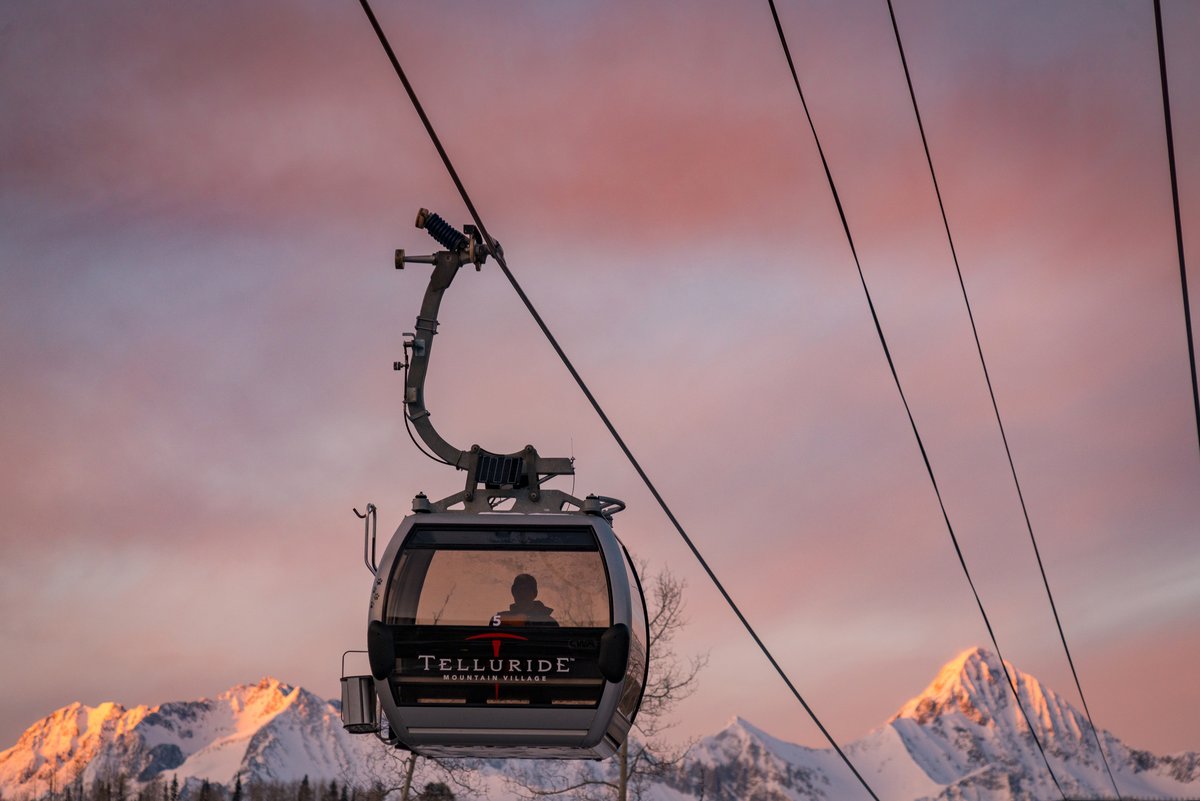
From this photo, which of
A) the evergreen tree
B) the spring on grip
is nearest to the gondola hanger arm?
the spring on grip

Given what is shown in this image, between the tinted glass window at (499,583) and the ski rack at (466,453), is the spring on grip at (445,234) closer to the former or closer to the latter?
the ski rack at (466,453)

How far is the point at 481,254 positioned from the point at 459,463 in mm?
1967

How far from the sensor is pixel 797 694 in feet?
53.6

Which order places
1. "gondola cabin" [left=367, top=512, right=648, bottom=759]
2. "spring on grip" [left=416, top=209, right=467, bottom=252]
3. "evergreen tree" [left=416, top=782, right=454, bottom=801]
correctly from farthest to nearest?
"evergreen tree" [left=416, top=782, right=454, bottom=801]
"spring on grip" [left=416, top=209, right=467, bottom=252]
"gondola cabin" [left=367, top=512, right=648, bottom=759]

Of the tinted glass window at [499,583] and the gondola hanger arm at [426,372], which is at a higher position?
the gondola hanger arm at [426,372]

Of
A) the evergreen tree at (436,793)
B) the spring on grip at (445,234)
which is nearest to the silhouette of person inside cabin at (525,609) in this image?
the spring on grip at (445,234)

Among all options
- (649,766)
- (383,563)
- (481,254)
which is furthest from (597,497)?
(649,766)

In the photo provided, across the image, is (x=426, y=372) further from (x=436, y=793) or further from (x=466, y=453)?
(x=436, y=793)

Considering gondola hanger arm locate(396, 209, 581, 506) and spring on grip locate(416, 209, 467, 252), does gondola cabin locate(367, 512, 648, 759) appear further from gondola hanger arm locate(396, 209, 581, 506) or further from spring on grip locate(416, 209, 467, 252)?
spring on grip locate(416, 209, 467, 252)

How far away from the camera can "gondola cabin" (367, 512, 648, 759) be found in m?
12.9

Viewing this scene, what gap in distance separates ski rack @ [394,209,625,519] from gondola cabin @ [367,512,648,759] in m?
0.53

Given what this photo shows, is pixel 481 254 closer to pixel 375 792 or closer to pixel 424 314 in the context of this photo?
pixel 424 314

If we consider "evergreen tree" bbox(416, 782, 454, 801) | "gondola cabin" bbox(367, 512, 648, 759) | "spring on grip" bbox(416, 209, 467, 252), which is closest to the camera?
"gondola cabin" bbox(367, 512, 648, 759)

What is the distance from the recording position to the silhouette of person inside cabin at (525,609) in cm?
1294
